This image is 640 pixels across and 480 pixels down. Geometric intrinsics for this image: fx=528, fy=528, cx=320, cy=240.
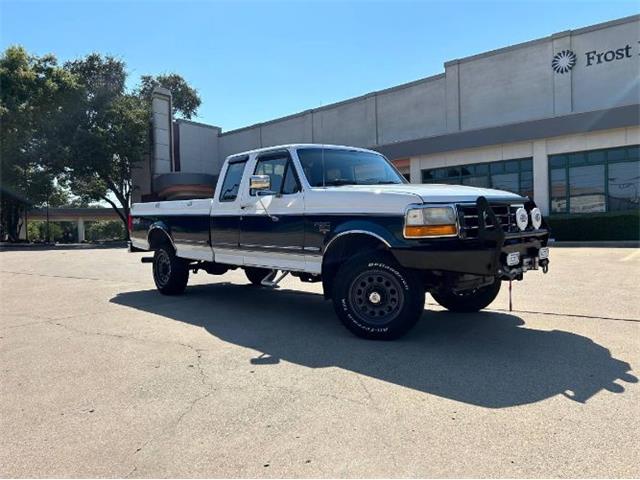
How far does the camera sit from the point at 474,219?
5.18m

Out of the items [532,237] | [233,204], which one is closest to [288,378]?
[532,237]

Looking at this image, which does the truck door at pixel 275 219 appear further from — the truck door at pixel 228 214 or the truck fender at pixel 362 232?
the truck fender at pixel 362 232

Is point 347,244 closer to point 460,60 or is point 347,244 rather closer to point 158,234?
point 158,234

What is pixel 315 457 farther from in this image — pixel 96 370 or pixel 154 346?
pixel 154 346

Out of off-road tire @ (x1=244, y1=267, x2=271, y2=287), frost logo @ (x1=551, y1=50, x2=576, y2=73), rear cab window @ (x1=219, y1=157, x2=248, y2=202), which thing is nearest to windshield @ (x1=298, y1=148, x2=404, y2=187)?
rear cab window @ (x1=219, y1=157, x2=248, y2=202)

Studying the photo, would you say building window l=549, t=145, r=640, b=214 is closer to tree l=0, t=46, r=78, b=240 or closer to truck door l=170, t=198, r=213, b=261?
truck door l=170, t=198, r=213, b=261

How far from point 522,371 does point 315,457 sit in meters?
2.28

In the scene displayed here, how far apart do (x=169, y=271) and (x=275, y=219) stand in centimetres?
310

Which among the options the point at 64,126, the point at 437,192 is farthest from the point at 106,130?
the point at 437,192

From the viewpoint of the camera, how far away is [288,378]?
14.4ft

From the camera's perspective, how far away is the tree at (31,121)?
33.7 metres

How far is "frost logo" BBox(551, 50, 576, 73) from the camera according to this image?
78.1 ft

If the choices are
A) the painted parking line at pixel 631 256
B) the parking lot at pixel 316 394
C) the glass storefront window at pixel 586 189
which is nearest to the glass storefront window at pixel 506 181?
the glass storefront window at pixel 586 189

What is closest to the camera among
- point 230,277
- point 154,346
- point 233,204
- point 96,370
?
point 96,370
